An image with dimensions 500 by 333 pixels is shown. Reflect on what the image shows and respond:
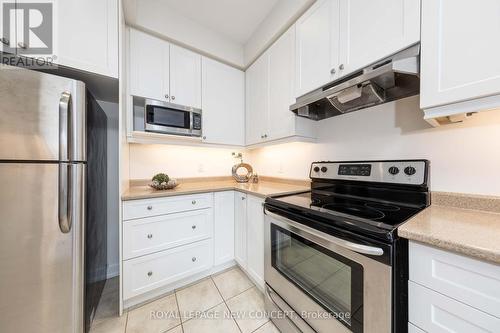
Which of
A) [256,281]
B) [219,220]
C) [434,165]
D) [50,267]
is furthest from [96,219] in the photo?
[434,165]

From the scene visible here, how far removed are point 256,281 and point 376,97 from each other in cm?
176

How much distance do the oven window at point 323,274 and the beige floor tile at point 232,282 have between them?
61 cm

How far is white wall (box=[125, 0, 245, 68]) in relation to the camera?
1.61 meters

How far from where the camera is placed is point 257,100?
6.74 feet

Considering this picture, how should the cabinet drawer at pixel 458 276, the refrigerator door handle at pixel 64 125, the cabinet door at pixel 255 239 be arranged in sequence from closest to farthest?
the cabinet drawer at pixel 458 276, the refrigerator door handle at pixel 64 125, the cabinet door at pixel 255 239

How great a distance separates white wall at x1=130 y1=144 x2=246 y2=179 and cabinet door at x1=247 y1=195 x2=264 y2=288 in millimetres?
956

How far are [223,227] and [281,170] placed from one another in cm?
94

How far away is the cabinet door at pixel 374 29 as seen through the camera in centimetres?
88

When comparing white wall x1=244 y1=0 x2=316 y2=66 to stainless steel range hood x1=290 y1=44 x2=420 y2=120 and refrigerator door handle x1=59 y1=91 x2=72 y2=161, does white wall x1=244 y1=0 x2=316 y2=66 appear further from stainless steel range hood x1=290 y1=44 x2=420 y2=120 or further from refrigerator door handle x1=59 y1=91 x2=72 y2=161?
refrigerator door handle x1=59 y1=91 x2=72 y2=161

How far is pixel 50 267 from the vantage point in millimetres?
963

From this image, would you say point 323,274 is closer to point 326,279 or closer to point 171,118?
point 326,279

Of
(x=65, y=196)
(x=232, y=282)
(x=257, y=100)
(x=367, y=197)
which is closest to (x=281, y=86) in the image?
(x=257, y=100)

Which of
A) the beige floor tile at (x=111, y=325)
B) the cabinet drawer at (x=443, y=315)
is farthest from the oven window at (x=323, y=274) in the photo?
the beige floor tile at (x=111, y=325)

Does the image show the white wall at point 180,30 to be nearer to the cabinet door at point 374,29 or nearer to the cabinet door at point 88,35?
the cabinet door at point 88,35
